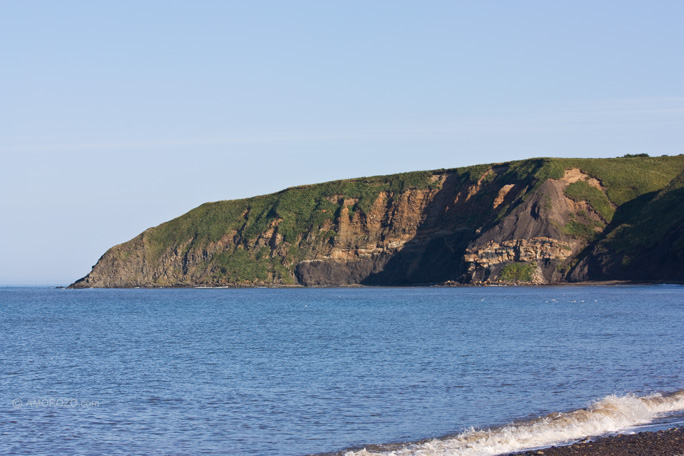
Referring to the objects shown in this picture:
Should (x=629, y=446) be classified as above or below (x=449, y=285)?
above

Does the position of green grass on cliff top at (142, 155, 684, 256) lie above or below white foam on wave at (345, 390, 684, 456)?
above

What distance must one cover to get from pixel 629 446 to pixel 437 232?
128 metres

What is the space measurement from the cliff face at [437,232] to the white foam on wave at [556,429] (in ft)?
307

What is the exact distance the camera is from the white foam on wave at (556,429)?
18.5m

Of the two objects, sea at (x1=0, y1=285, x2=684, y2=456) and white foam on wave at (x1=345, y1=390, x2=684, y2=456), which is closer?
white foam on wave at (x1=345, y1=390, x2=684, y2=456)

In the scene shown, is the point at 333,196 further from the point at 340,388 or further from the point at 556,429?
the point at 556,429

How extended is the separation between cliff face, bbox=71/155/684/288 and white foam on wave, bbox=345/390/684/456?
9349 cm

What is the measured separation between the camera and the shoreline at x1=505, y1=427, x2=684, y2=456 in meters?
16.9

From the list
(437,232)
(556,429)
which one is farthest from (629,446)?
(437,232)

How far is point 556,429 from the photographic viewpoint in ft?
66.9

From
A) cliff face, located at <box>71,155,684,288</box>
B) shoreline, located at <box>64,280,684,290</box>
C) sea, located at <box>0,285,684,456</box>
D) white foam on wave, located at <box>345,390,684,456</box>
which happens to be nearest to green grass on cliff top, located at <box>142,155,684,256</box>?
cliff face, located at <box>71,155,684,288</box>

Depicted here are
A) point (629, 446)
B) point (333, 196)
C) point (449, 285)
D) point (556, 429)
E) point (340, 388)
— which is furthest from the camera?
point (333, 196)

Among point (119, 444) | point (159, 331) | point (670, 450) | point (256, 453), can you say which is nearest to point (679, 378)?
point (670, 450)

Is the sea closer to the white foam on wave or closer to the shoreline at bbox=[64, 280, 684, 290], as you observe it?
the white foam on wave
